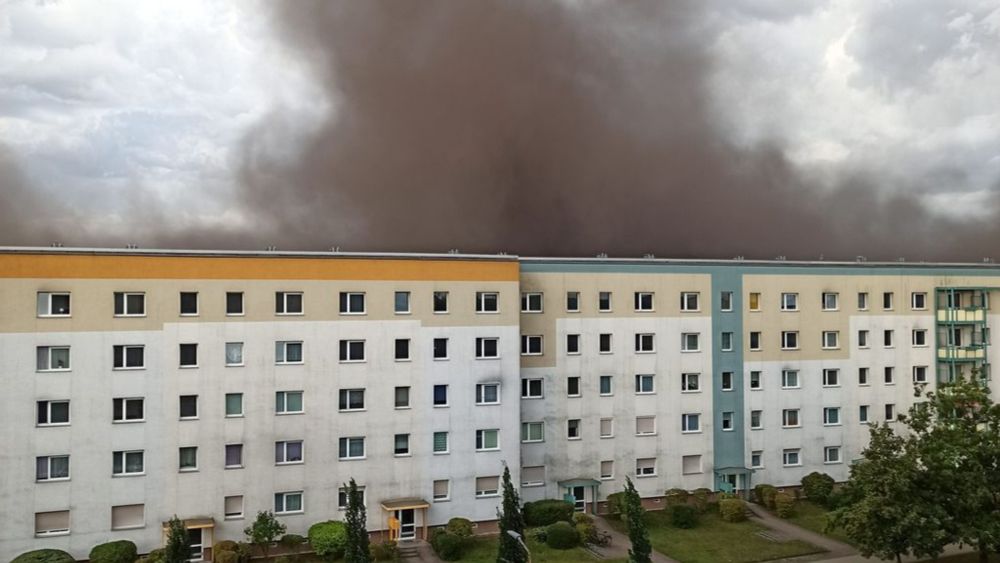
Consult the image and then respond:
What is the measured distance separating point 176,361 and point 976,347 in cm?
4411

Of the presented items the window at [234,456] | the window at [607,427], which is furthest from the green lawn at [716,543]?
the window at [234,456]

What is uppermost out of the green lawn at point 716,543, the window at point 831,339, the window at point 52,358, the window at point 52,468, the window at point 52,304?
the window at point 52,304

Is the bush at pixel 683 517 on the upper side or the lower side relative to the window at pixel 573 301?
lower

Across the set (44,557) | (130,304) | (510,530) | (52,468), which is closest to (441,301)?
(130,304)

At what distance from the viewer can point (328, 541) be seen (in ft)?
108

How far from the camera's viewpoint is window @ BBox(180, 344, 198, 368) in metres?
33.3

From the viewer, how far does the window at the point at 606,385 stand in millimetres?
41469

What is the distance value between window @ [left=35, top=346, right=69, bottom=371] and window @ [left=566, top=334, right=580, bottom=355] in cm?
2309

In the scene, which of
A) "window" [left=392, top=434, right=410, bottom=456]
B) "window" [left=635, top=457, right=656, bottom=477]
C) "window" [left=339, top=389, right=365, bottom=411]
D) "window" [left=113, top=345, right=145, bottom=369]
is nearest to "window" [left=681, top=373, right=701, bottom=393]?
"window" [left=635, top=457, right=656, bottom=477]

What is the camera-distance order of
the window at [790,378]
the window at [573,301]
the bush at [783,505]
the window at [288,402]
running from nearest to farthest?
the window at [288,402]
the bush at [783,505]
the window at [573,301]
the window at [790,378]

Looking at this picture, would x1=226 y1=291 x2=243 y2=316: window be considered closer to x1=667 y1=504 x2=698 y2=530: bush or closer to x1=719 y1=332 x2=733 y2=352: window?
x1=667 y1=504 x2=698 y2=530: bush

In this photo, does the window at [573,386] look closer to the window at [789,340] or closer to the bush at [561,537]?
the bush at [561,537]

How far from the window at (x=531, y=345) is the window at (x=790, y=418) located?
1481 cm

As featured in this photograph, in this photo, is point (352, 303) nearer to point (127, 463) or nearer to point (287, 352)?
point (287, 352)
